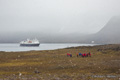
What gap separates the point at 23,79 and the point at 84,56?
28.3 meters

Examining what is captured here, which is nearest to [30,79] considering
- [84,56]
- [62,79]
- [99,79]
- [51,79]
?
[51,79]

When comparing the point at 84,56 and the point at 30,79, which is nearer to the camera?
the point at 30,79

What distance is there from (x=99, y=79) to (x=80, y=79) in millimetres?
2205

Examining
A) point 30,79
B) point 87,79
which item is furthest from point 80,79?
point 30,79

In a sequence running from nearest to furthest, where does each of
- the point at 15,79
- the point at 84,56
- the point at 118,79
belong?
the point at 118,79 → the point at 15,79 → the point at 84,56

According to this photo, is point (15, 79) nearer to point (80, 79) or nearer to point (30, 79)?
point (30, 79)

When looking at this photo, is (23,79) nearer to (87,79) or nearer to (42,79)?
(42,79)

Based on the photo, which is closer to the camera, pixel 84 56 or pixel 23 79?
pixel 23 79

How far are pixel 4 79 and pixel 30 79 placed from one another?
3.25m

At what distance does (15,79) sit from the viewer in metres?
19.3

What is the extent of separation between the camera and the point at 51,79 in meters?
18.7

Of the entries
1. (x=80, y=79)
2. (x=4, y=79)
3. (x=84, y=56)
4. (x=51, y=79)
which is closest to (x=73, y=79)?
(x=80, y=79)

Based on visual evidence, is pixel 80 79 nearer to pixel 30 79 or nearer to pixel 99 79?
pixel 99 79

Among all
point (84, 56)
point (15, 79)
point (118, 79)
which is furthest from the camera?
point (84, 56)
